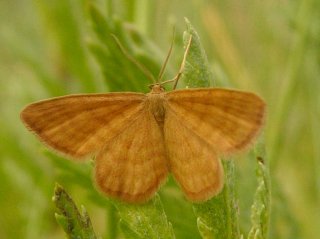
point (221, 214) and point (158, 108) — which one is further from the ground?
point (158, 108)

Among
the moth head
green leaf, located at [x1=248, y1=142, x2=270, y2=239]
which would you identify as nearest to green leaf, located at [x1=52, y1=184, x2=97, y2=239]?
green leaf, located at [x1=248, y1=142, x2=270, y2=239]

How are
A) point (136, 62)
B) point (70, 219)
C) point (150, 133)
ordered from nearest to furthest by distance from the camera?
point (70, 219)
point (150, 133)
point (136, 62)

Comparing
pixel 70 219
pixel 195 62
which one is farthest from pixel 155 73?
pixel 70 219

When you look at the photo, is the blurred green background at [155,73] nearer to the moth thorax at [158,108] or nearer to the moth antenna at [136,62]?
the moth antenna at [136,62]

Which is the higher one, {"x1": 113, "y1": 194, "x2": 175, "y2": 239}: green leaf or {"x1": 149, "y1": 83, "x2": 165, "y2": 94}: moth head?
{"x1": 149, "y1": 83, "x2": 165, "y2": 94}: moth head

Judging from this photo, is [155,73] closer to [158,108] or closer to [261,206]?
[158,108]

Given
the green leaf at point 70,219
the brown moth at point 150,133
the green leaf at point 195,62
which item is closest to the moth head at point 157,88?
the brown moth at point 150,133

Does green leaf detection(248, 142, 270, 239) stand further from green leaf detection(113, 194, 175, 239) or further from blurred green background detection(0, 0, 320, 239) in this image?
blurred green background detection(0, 0, 320, 239)
